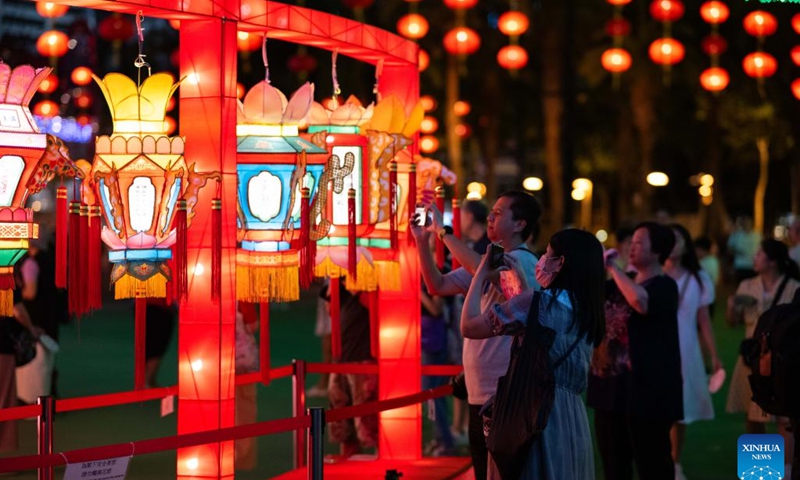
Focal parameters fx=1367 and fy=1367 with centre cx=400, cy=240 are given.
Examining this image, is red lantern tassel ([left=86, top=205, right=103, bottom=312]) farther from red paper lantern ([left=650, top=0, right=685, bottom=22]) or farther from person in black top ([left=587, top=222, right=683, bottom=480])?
red paper lantern ([left=650, top=0, right=685, bottom=22])

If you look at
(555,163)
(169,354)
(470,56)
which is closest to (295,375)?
(169,354)

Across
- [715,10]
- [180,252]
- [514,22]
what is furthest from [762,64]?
[180,252]

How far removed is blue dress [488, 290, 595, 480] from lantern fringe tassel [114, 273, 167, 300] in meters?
1.82

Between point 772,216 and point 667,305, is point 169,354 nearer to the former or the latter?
point 667,305

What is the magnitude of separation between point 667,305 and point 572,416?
279 centimetres

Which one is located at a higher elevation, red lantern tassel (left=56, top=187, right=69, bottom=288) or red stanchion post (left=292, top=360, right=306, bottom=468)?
red lantern tassel (left=56, top=187, right=69, bottom=288)

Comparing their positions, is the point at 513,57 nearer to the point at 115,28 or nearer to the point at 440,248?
the point at 115,28

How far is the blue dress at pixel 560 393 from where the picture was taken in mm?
5535

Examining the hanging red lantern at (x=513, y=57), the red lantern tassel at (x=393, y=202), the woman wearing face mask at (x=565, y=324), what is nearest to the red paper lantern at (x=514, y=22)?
the hanging red lantern at (x=513, y=57)

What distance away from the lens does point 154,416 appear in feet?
44.0

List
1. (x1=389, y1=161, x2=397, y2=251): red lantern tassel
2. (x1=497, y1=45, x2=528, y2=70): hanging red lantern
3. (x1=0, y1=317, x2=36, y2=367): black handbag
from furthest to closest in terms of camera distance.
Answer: (x1=497, y1=45, x2=528, y2=70): hanging red lantern
(x1=0, y1=317, x2=36, y2=367): black handbag
(x1=389, y1=161, x2=397, y2=251): red lantern tassel

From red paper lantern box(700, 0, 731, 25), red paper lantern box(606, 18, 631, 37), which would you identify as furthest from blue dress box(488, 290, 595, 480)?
red paper lantern box(606, 18, 631, 37)

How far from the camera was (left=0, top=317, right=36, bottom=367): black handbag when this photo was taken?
435 inches

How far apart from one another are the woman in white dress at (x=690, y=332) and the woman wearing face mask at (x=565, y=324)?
4212 mm
